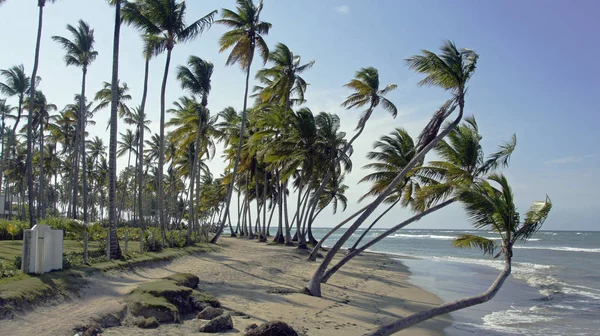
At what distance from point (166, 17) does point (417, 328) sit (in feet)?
57.8

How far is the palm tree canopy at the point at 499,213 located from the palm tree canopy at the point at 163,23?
632 inches

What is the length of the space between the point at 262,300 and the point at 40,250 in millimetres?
5543

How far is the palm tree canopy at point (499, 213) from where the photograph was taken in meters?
9.32

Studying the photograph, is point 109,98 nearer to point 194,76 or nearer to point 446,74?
point 194,76

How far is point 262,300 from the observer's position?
39.5 ft

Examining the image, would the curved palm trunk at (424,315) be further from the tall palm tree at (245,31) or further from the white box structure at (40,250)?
the tall palm tree at (245,31)

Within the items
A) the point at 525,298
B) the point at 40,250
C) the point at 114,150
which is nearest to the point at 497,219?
the point at 40,250

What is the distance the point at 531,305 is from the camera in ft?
54.4

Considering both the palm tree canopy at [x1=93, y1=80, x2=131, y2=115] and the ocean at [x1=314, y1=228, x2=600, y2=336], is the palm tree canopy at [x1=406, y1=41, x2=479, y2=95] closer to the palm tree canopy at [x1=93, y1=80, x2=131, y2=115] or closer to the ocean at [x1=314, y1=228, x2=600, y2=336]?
the ocean at [x1=314, y1=228, x2=600, y2=336]

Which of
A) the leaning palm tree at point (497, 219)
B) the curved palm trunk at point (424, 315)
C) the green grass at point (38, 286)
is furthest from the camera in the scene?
the leaning palm tree at point (497, 219)

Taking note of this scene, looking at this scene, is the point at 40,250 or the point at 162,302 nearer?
the point at 162,302

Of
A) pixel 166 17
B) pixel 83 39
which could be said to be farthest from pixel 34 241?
pixel 83 39

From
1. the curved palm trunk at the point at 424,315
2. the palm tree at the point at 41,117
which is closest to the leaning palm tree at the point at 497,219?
the curved palm trunk at the point at 424,315

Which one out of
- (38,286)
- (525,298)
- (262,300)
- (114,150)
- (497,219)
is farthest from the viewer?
(525,298)
